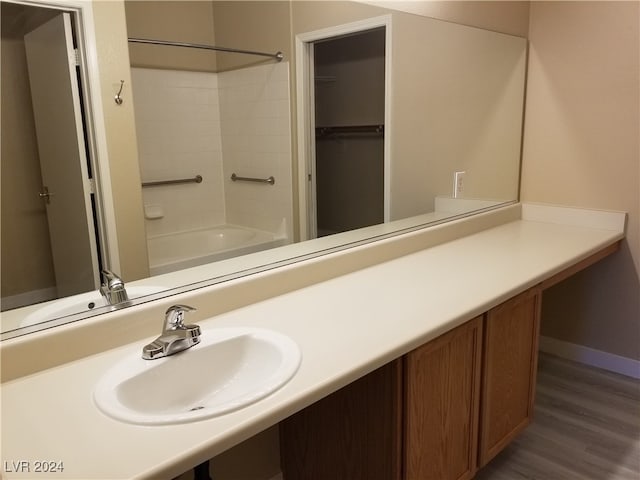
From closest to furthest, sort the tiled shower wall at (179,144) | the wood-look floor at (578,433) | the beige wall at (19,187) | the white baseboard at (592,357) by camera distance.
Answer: the beige wall at (19,187) → the tiled shower wall at (179,144) → the wood-look floor at (578,433) → the white baseboard at (592,357)

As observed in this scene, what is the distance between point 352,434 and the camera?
5.28 feet

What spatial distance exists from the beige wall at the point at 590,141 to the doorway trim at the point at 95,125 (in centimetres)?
243

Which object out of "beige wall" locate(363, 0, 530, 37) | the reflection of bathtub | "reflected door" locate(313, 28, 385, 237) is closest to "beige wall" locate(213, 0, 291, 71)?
"reflected door" locate(313, 28, 385, 237)

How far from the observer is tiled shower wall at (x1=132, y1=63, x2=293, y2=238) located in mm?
2111

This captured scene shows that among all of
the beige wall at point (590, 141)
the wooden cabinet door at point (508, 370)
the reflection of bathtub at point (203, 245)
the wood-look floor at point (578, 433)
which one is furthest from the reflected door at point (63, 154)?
the beige wall at point (590, 141)

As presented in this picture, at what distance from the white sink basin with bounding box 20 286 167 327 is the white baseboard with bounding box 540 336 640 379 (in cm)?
250

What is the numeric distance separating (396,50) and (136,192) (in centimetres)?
142

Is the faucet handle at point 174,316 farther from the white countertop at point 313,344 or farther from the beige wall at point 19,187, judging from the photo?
the beige wall at point 19,187

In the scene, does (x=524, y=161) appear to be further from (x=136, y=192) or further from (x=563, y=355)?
(x=136, y=192)

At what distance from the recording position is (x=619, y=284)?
276 cm

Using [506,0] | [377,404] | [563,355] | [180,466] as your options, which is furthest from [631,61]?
[180,466]

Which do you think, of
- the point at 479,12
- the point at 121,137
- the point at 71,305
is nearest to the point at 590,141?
the point at 479,12

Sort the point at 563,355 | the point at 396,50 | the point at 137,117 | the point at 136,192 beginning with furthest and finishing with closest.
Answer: the point at 563,355 → the point at 396,50 → the point at 137,117 → the point at 136,192

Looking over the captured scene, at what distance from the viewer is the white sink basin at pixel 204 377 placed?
1062mm
